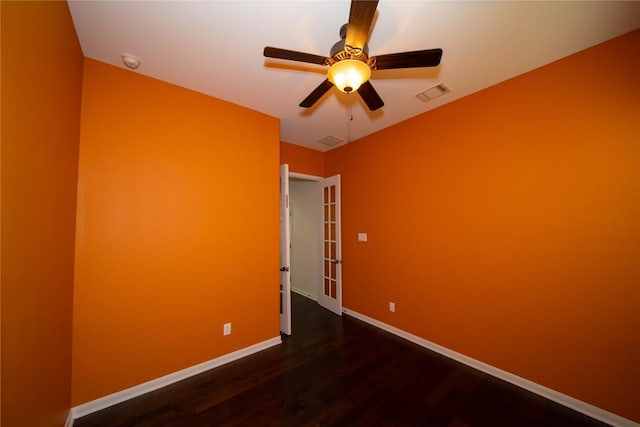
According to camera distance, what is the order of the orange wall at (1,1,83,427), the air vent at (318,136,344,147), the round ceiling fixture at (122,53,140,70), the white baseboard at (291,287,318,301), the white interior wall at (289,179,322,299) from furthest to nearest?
the white baseboard at (291,287,318,301) → the white interior wall at (289,179,322,299) → the air vent at (318,136,344,147) → the round ceiling fixture at (122,53,140,70) → the orange wall at (1,1,83,427)

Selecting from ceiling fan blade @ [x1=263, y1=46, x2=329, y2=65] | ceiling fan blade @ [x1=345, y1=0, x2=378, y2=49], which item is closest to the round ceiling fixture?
ceiling fan blade @ [x1=263, y1=46, x2=329, y2=65]

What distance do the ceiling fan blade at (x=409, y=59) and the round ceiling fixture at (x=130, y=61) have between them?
6.38 feet

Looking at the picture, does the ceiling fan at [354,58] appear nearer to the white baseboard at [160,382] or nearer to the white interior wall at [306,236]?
the white baseboard at [160,382]

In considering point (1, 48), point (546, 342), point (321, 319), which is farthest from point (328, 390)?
point (1, 48)

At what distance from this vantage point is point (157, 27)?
158cm

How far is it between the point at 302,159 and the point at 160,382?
326cm

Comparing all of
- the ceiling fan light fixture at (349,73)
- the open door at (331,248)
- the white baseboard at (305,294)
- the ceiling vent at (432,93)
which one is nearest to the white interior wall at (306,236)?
the white baseboard at (305,294)

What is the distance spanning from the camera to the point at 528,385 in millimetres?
1994

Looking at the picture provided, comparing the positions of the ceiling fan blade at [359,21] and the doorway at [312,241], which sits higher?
the ceiling fan blade at [359,21]

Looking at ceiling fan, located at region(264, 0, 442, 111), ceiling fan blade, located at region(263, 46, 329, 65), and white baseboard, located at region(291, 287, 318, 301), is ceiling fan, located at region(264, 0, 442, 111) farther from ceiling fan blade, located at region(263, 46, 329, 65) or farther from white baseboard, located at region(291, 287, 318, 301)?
white baseboard, located at region(291, 287, 318, 301)

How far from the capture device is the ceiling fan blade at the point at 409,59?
4.22ft

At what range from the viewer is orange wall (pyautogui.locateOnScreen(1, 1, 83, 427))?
910 millimetres

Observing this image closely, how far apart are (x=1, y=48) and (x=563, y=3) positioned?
9.27 ft

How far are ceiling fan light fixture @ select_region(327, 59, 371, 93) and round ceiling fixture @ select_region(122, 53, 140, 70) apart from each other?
1.70 m
